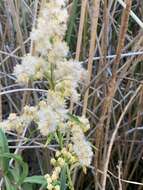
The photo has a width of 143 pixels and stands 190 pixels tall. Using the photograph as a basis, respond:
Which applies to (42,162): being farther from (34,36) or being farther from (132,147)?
(34,36)

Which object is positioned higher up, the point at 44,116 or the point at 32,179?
the point at 44,116

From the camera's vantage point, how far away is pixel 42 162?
1.04m

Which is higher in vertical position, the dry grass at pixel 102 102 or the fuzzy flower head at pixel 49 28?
the fuzzy flower head at pixel 49 28

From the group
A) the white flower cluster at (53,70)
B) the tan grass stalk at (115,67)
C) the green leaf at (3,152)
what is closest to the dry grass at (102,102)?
the tan grass stalk at (115,67)

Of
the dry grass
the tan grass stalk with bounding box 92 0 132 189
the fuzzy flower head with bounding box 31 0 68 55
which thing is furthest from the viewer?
the dry grass

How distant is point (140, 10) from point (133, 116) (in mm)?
242

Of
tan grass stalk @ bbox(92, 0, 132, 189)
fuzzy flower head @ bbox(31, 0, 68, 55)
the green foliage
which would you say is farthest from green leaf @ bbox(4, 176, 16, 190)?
fuzzy flower head @ bbox(31, 0, 68, 55)

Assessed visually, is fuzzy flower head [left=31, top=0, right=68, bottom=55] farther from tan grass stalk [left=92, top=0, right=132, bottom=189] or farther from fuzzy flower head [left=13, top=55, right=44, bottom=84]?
tan grass stalk [left=92, top=0, right=132, bottom=189]

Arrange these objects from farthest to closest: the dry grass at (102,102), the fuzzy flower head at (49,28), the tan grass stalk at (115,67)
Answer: the dry grass at (102,102)
the tan grass stalk at (115,67)
the fuzzy flower head at (49,28)

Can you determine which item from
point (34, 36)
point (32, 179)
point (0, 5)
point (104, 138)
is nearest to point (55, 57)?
point (34, 36)

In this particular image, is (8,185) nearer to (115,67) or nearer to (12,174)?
(12,174)

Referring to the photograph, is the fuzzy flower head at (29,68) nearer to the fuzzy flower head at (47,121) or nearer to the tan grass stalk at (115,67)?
the fuzzy flower head at (47,121)

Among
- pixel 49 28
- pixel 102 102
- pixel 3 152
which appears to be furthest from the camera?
pixel 102 102

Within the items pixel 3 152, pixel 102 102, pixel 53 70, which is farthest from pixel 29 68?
pixel 102 102
